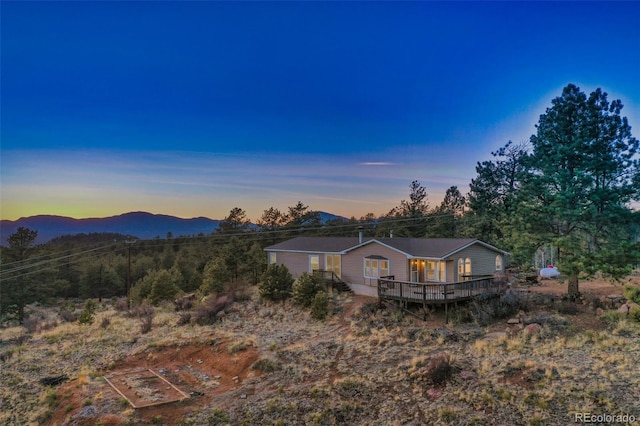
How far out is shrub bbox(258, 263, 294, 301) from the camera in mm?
22625

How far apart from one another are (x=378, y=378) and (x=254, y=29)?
56.6 ft

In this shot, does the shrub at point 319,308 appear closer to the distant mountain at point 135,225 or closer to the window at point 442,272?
the window at point 442,272

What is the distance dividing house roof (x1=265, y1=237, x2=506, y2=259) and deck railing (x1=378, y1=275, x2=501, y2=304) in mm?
1960

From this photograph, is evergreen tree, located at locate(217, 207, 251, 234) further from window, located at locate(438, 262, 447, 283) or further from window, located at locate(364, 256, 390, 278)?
window, located at locate(438, 262, 447, 283)

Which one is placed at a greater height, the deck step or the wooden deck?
the wooden deck

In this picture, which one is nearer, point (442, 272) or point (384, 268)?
point (442, 272)

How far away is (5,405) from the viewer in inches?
445

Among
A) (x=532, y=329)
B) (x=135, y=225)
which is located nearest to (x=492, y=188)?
(x=532, y=329)

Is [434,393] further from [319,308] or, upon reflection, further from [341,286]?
[341,286]

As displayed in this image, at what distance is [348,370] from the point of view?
448 inches

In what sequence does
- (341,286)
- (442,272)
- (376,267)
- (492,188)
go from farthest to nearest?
(492,188) → (341,286) → (376,267) → (442,272)

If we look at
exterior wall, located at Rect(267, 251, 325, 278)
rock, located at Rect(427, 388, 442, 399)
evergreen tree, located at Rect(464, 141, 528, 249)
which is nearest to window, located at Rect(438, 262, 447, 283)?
exterior wall, located at Rect(267, 251, 325, 278)

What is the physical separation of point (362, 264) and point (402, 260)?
10.1ft

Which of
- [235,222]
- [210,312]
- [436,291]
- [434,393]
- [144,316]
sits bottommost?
[144,316]
